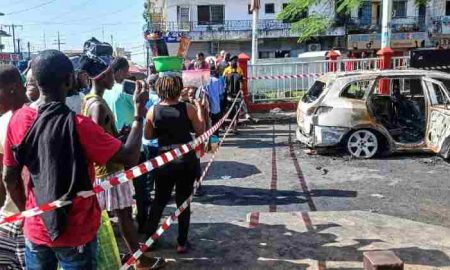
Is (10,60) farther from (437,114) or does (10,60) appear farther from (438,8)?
(438,8)

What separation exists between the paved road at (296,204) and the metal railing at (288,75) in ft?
15.9

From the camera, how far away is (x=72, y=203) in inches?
97.2

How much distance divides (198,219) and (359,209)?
200 cm

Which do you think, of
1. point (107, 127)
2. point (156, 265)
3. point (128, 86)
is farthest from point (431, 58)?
point (107, 127)

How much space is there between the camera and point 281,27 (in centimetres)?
4762

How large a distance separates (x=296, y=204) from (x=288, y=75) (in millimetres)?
9375

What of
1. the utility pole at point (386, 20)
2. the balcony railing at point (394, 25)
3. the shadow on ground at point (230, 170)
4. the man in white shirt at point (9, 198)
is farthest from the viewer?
the balcony railing at point (394, 25)

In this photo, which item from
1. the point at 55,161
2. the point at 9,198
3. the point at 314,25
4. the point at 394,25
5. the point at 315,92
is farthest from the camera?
Answer: the point at 394,25

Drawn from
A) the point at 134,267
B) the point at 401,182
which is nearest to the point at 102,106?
the point at 134,267

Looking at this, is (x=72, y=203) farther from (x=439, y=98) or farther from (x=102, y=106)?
(x=439, y=98)

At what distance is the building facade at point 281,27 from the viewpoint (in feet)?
152

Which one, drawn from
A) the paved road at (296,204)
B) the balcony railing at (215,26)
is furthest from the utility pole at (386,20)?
the balcony railing at (215,26)

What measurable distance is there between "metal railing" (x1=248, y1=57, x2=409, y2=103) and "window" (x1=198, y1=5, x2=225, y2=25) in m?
34.4

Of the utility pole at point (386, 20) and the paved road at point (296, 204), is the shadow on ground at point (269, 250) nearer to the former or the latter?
the paved road at point (296, 204)
